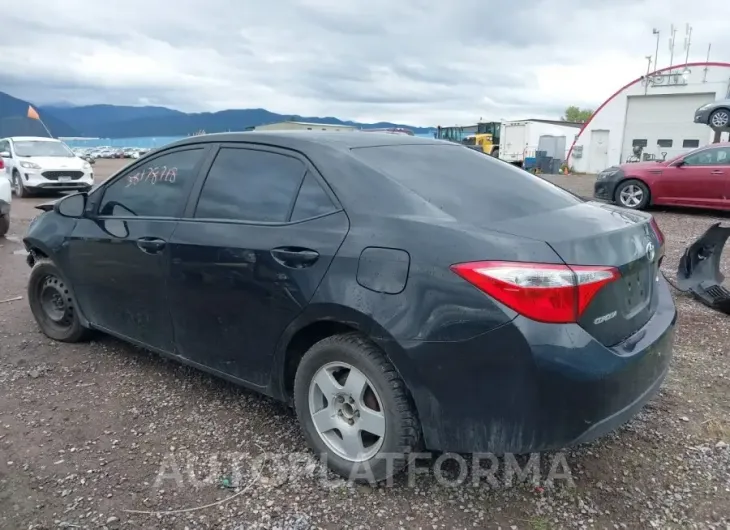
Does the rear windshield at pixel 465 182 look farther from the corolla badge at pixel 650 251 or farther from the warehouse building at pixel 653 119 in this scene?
the warehouse building at pixel 653 119

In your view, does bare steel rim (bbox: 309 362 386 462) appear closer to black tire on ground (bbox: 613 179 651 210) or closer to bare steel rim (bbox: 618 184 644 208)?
black tire on ground (bbox: 613 179 651 210)

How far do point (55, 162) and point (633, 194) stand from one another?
1390 cm

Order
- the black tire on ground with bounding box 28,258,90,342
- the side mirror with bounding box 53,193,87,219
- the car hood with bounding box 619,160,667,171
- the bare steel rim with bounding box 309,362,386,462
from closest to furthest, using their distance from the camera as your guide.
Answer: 1. the bare steel rim with bounding box 309,362,386,462
2. the side mirror with bounding box 53,193,87,219
3. the black tire on ground with bounding box 28,258,90,342
4. the car hood with bounding box 619,160,667,171

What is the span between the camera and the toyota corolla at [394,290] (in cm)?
211

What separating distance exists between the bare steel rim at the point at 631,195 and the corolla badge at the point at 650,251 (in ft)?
32.0

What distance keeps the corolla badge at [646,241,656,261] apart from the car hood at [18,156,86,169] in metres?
15.2

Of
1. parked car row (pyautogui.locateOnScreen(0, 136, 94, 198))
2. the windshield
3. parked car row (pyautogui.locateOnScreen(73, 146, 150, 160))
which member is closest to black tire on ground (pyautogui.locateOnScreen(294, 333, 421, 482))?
parked car row (pyautogui.locateOnScreen(0, 136, 94, 198))

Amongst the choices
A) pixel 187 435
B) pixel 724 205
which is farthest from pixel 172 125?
pixel 187 435

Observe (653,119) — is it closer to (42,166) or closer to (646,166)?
(646,166)

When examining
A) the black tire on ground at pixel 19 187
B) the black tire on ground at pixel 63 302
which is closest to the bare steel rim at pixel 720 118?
the black tire on ground at pixel 63 302

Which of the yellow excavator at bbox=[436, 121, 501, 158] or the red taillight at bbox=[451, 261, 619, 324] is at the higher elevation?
the yellow excavator at bbox=[436, 121, 501, 158]

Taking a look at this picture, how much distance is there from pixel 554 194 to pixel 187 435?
7.66 ft

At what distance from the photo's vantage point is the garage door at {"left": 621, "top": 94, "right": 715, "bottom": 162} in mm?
28438

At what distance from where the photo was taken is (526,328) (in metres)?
2.04
